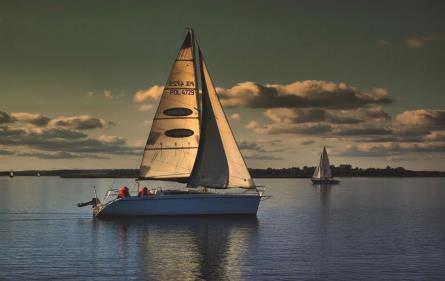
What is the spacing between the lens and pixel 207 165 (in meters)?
53.4

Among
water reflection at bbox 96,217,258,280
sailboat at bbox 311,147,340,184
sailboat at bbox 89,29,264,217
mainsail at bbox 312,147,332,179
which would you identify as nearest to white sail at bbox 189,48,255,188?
sailboat at bbox 89,29,264,217

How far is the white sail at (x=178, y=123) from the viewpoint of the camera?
54.3 metres

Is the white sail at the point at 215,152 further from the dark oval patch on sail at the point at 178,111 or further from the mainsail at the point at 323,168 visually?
the mainsail at the point at 323,168

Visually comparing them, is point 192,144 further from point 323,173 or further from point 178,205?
point 323,173

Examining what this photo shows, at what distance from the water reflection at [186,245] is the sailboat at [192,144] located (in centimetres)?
221

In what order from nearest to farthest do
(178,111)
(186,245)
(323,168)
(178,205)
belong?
(186,245) < (178,205) < (178,111) < (323,168)

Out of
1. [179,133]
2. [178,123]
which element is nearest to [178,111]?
[178,123]

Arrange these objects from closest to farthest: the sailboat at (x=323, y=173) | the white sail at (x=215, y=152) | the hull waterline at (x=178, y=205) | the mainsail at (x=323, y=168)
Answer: the hull waterline at (x=178, y=205) < the white sail at (x=215, y=152) < the mainsail at (x=323, y=168) < the sailboat at (x=323, y=173)

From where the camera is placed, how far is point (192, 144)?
2148 inches

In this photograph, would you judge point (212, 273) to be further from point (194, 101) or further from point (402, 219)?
point (402, 219)

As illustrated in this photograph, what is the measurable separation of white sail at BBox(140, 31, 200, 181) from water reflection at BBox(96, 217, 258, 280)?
4.41m

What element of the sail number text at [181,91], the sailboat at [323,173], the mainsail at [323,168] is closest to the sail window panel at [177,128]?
the sail number text at [181,91]

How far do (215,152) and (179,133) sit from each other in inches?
137

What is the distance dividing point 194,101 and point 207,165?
5.46 metres
